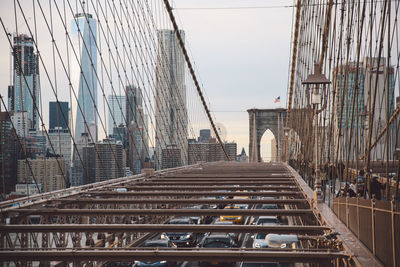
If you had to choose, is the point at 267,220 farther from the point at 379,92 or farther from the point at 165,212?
the point at 165,212

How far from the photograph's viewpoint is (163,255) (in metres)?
5.17

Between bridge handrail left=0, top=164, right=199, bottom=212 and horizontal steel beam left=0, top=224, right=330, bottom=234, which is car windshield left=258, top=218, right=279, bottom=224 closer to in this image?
bridge handrail left=0, top=164, right=199, bottom=212

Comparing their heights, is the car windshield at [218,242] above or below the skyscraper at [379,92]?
below

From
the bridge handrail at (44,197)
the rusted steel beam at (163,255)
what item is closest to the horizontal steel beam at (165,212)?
the bridge handrail at (44,197)

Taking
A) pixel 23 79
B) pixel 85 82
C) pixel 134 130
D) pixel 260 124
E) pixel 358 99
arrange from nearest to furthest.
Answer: pixel 23 79, pixel 85 82, pixel 358 99, pixel 134 130, pixel 260 124

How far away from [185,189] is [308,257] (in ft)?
21.7

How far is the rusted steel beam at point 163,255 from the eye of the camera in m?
5.10

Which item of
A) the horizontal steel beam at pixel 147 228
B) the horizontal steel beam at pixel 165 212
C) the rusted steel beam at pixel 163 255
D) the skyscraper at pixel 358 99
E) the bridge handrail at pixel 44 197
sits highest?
the skyscraper at pixel 358 99

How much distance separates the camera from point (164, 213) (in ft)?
25.1

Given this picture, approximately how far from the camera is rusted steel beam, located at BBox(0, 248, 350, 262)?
5098mm

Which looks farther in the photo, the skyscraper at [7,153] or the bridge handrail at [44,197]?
the skyscraper at [7,153]

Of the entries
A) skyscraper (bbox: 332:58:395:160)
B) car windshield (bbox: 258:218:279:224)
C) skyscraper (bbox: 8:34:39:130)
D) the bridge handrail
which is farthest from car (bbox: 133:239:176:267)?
car windshield (bbox: 258:218:279:224)

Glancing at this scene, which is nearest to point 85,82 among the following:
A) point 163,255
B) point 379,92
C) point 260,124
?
point 163,255

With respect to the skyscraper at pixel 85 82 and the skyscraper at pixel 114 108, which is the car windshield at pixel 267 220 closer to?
the skyscraper at pixel 114 108
